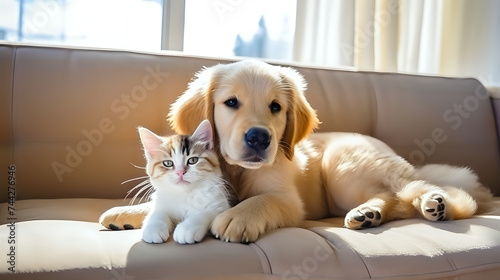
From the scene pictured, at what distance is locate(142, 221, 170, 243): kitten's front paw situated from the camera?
4.44 ft

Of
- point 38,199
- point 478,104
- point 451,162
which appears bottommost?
point 38,199

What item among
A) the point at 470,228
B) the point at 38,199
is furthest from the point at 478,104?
the point at 38,199

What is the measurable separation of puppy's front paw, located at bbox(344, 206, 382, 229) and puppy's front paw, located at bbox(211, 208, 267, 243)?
34 centimetres

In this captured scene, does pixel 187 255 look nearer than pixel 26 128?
Yes

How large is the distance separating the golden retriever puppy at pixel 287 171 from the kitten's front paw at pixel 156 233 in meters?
0.15

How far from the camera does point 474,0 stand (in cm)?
347

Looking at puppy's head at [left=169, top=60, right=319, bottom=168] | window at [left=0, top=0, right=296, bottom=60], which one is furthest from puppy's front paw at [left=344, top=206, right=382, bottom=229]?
window at [left=0, top=0, right=296, bottom=60]

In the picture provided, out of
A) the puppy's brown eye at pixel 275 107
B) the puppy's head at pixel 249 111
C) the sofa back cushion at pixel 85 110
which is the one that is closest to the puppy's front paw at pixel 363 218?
the puppy's head at pixel 249 111

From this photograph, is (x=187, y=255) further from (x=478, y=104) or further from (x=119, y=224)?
(x=478, y=104)

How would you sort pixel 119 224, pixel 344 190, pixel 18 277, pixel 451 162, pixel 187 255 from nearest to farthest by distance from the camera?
pixel 18 277 → pixel 187 255 → pixel 119 224 → pixel 344 190 → pixel 451 162

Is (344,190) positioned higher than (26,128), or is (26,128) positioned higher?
(26,128)

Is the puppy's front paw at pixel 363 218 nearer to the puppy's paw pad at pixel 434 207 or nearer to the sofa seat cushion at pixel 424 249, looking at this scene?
the sofa seat cushion at pixel 424 249

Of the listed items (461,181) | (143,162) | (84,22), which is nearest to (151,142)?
(143,162)

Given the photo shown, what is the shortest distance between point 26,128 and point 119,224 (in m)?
0.71
